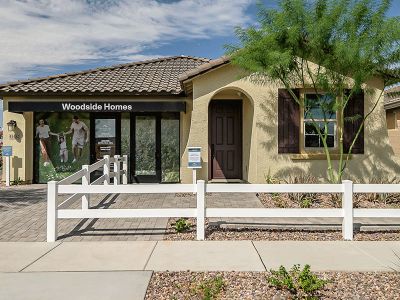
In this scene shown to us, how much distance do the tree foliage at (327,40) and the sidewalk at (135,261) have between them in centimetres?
469

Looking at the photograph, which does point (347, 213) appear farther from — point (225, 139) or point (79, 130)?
point (79, 130)

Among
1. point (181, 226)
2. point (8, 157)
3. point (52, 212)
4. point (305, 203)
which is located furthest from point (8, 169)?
point (305, 203)

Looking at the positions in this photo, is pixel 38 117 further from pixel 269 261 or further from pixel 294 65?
pixel 269 261

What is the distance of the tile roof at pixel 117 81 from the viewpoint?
12.9 metres

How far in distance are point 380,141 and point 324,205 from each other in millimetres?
3725

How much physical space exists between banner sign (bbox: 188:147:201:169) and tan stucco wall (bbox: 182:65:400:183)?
366mm

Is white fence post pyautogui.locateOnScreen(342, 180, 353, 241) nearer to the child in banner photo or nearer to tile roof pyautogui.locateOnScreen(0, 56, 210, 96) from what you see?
tile roof pyautogui.locateOnScreen(0, 56, 210, 96)

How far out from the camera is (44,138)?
13.9m

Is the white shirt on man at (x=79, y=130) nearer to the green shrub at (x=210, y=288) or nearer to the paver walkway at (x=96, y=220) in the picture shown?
the paver walkway at (x=96, y=220)

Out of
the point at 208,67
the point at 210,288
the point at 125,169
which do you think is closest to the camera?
the point at 210,288

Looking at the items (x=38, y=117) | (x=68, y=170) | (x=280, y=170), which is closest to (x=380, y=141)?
(x=280, y=170)

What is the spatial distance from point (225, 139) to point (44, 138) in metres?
6.66

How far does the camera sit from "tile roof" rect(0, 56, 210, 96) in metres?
12.9

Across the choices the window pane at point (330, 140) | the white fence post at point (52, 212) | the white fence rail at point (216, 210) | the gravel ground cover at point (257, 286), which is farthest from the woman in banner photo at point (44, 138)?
the gravel ground cover at point (257, 286)
